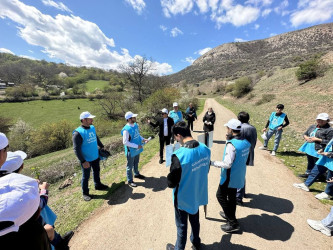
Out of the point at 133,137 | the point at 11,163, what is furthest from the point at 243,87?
the point at 11,163

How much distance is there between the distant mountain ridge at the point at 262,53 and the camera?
5935 cm

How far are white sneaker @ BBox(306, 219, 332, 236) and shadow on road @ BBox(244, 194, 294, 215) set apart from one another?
1.51ft

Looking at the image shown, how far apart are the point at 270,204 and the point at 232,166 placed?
7.55 ft

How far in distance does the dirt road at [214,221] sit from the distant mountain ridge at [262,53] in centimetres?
4131

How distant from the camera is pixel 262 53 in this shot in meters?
90.6

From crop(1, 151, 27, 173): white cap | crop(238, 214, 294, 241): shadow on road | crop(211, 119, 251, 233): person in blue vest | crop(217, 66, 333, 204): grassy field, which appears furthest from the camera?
crop(217, 66, 333, 204): grassy field

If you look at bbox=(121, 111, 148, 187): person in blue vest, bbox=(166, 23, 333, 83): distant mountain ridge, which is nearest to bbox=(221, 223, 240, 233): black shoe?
bbox=(121, 111, 148, 187): person in blue vest

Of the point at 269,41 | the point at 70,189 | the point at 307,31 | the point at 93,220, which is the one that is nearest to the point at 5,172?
the point at 93,220

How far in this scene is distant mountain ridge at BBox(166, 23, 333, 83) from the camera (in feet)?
195

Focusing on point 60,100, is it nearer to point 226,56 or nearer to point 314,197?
point 314,197

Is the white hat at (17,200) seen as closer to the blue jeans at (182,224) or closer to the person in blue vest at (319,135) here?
the blue jeans at (182,224)

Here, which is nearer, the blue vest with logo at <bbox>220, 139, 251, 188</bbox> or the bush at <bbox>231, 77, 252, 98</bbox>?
the blue vest with logo at <bbox>220, 139, 251, 188</bbox>

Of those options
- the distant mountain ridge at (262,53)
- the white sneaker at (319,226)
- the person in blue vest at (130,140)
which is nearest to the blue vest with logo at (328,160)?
the white sneaker at (319,226)

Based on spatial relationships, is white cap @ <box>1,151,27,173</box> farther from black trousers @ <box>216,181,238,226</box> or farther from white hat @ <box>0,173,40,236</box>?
black trousers @ <box>216,181,238,226</box>
